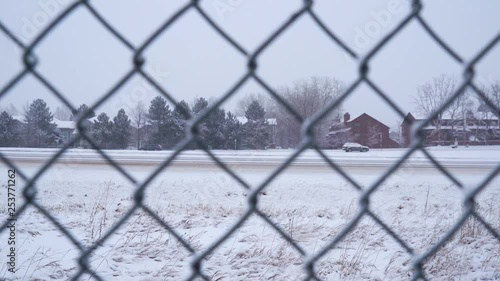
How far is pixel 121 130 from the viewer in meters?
3.54

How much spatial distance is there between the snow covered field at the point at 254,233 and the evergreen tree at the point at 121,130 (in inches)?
50.5

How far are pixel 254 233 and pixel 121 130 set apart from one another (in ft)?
7.75

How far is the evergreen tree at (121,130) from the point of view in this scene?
10.2ft


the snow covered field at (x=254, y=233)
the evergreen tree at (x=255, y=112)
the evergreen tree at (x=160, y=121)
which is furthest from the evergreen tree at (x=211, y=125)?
the snow covered field at (x=254, y=233)

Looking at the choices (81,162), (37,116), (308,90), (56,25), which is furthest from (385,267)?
(81,162)

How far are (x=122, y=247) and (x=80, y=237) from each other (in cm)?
92

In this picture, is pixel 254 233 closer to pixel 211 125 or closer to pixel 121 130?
pixel 121 130

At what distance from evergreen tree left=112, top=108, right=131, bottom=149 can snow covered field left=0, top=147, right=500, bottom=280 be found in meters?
1.28

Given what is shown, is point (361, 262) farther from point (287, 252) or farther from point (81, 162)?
point (81, 162)

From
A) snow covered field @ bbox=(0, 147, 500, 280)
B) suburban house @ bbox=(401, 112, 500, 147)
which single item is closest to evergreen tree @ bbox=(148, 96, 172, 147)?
snow covered field @ bbox=(0, 147, 500, 280)

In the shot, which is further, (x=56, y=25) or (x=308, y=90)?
(x=308, y=90)

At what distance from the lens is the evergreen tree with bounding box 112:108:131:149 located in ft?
10.2

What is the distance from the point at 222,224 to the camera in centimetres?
593

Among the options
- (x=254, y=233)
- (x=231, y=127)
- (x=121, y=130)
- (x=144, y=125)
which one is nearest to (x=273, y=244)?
(x=254, y=233)
